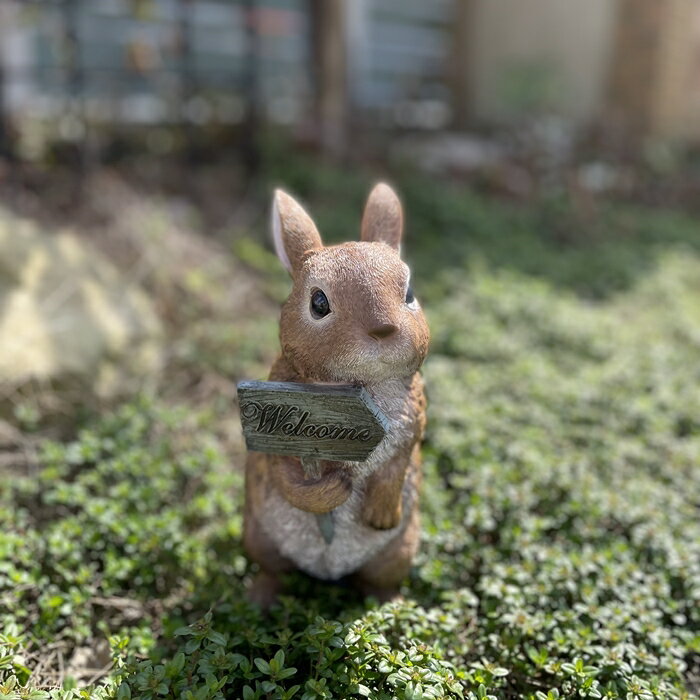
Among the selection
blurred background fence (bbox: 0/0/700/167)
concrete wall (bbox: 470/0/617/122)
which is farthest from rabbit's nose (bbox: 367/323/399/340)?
concrete wall (bbox: 470/0/617/122)

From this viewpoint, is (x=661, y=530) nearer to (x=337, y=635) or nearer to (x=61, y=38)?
(x=337, y=635)

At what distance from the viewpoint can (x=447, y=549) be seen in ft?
8.43

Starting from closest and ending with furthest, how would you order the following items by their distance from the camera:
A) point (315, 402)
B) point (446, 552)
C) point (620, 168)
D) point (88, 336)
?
1. point (315, 402)
2. point (446, 552)
3. point (88, 336)
4. point (620, 168)

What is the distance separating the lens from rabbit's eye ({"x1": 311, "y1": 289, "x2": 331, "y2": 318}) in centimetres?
179

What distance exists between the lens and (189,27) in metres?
6.38

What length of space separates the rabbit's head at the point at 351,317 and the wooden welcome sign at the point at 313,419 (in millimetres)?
63

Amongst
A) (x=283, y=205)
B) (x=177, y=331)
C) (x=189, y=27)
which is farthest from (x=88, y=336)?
(x=189, y=27)

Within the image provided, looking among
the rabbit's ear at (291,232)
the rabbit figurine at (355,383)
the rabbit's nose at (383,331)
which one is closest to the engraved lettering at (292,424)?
the rabbit figurine at (355,383)

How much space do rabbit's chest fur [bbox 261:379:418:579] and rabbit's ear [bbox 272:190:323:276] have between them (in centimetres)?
45

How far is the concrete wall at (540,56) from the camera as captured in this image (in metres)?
9.12

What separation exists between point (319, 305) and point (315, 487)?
0.48 m

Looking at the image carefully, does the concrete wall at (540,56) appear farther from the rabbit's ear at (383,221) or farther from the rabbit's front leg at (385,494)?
the rabbit's front leg at (385,494)

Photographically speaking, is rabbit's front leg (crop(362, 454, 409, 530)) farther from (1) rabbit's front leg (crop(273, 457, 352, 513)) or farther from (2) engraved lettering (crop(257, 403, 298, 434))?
(2) engraved lettering (crop(257, 403, 298, 434))

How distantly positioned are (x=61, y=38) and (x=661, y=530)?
5.86 meters
